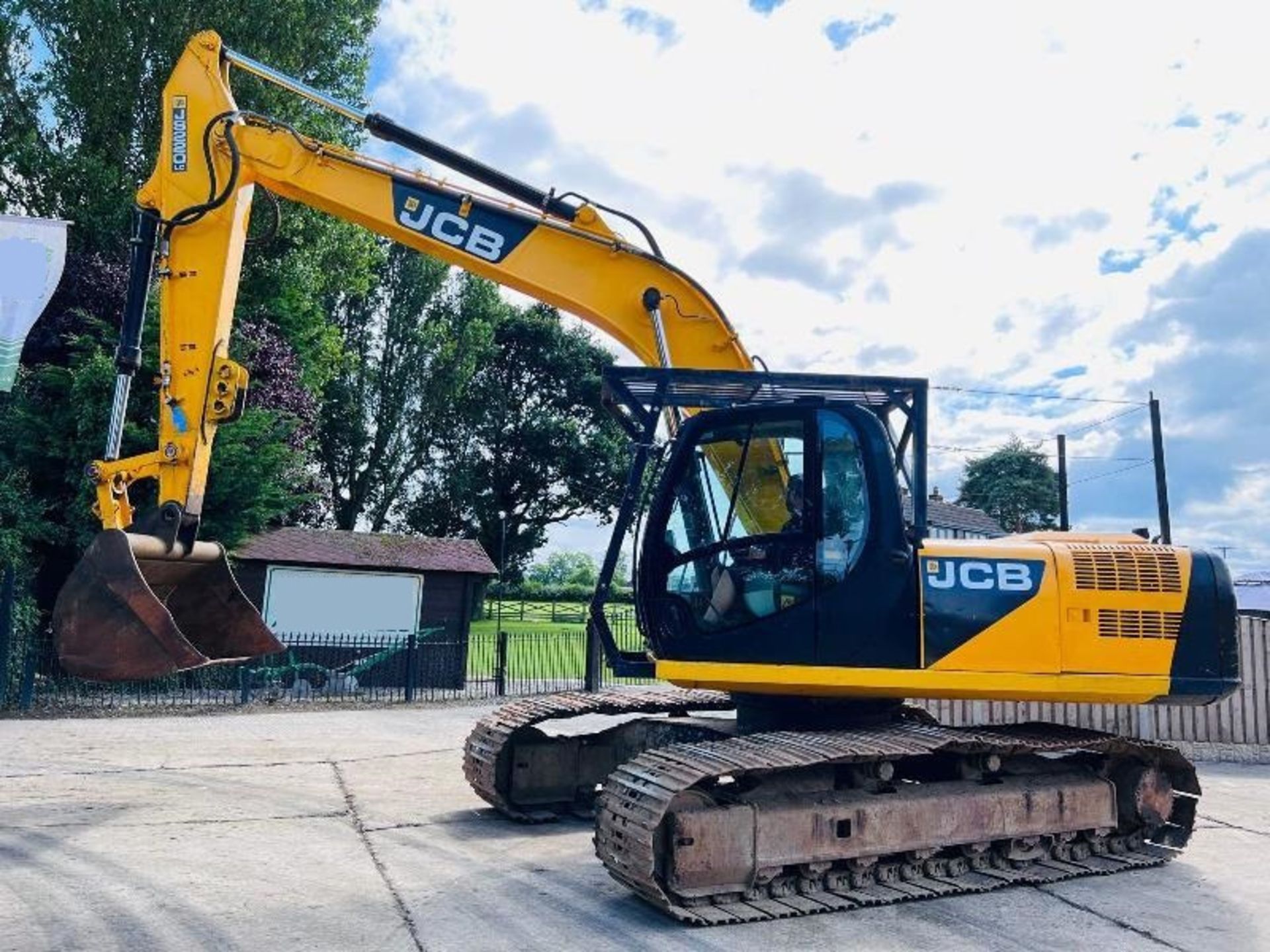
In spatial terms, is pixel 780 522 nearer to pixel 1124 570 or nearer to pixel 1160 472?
pixel 1124 570

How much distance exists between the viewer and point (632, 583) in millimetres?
6199

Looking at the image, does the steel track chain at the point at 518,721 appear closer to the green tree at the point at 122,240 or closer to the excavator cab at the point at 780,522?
the excavator cab at the point at 780,522

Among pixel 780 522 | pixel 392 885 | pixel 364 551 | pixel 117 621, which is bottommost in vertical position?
pixel 392 885

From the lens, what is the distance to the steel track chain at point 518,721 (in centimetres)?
720

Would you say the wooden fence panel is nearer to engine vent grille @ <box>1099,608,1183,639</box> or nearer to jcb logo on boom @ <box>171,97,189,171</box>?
engine vent grille @ <box>1099,608,1183,639</box>

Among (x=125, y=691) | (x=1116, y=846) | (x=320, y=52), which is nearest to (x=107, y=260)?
(x=320, y=52)

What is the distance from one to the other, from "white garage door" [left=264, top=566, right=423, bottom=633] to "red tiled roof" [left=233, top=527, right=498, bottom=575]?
233mm

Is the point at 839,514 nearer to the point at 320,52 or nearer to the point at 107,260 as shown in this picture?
the point at 107,260

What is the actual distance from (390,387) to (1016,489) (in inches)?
1748

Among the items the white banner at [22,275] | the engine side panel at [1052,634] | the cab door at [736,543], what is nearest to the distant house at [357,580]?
the white banner at [22,275]

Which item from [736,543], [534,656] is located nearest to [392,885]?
[736,543]

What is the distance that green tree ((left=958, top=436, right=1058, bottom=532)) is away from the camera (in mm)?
64250

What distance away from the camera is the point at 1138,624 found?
629cm

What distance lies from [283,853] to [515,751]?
1762 millimetres
